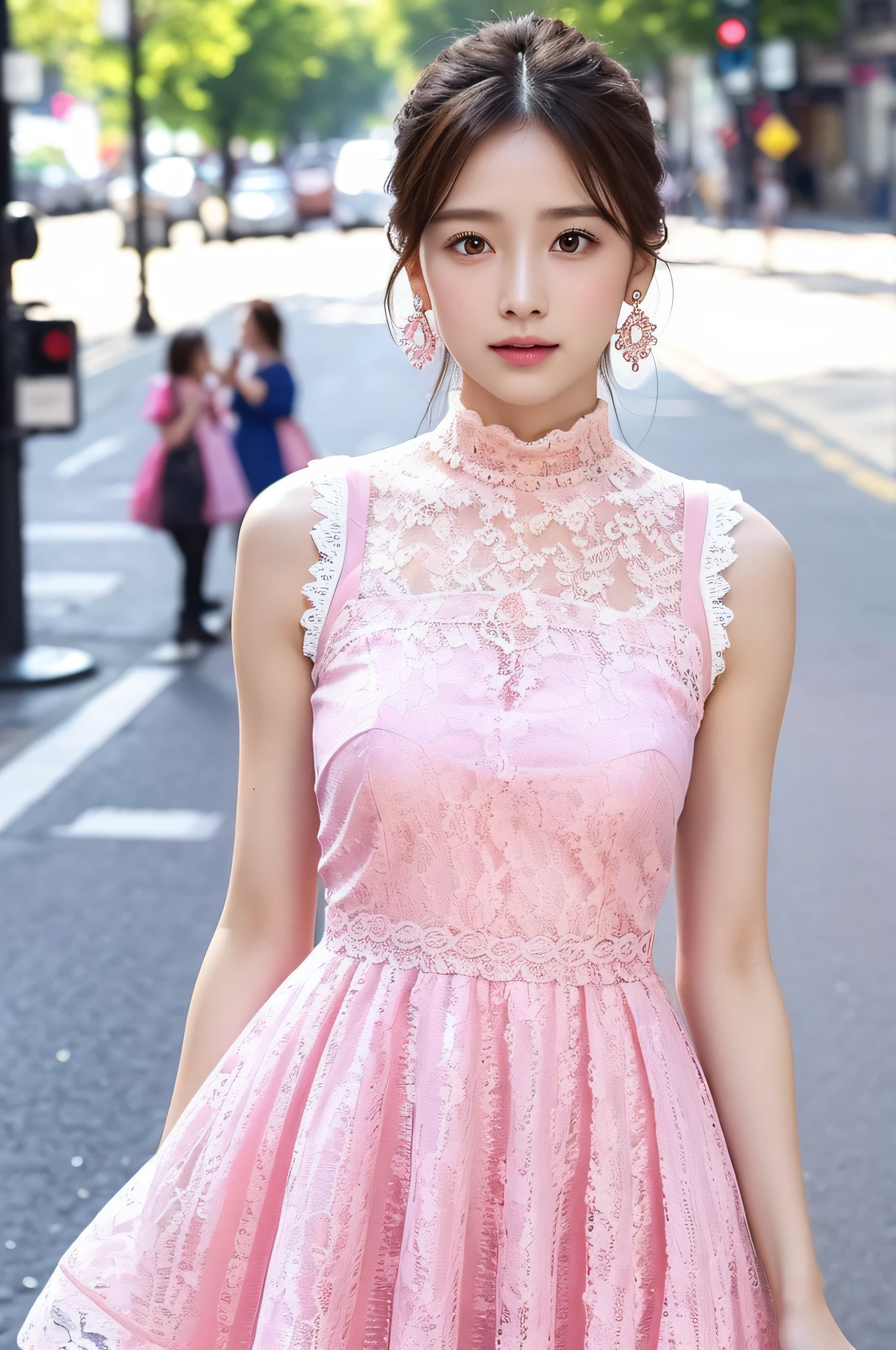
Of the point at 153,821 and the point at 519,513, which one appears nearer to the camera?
the point at 519,513

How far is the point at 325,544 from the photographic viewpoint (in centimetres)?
209

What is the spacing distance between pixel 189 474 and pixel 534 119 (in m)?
7.98

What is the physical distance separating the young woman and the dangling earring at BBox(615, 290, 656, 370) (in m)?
0.11

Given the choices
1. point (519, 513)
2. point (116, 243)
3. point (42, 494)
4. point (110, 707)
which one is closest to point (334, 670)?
point (519, 513)

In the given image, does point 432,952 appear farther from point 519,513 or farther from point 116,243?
point 116,243

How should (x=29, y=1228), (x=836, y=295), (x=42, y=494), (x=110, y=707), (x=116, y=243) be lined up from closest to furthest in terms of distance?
(x=29, y=1228), (x=110, y=707), (x=42, y=494), (x=836, y=295), (x=116, y=243)

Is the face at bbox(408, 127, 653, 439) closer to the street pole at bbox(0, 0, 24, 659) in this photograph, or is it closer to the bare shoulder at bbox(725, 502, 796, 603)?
the bare shoulder at bbox(725, 502, 796, 603)

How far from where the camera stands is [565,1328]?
6.40 feet

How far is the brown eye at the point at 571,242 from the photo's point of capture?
6.62ft

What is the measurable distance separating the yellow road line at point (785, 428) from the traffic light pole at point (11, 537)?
6.55m

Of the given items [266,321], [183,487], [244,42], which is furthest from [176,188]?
[183,487]

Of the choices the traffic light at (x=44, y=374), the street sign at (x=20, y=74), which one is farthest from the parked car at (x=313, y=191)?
the traffic light at (x=44, y=374)

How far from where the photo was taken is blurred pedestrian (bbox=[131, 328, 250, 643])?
978cm

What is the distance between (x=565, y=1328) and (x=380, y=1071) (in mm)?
319
